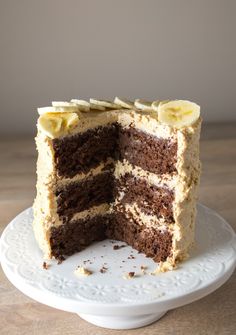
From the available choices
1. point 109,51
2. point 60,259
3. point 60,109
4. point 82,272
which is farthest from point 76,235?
point 109,51

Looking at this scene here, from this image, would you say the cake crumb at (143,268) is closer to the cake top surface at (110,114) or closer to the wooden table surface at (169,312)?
the wooden table surface at (169,312)

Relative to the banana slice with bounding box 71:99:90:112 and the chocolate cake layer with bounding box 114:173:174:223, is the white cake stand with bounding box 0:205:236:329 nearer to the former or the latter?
the chocolate cake layer with bounding box 114:173:174:223

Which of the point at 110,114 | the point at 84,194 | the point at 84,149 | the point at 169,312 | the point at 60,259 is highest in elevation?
the point at 110,114

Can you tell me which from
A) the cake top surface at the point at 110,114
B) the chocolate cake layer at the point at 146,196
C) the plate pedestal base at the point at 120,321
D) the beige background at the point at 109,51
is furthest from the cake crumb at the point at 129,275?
the beige background at the point at 109,51

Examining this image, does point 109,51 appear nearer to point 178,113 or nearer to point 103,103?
point 103,103

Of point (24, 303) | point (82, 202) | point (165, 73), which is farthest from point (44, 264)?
point (165, 73)

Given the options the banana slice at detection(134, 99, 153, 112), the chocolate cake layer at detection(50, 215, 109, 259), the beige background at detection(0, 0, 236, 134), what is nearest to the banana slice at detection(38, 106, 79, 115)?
the banana slice at detection(134, 99, 153, 112)

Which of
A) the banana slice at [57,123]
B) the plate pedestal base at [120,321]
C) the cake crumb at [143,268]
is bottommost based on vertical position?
the plate pedestal base at [120,321]

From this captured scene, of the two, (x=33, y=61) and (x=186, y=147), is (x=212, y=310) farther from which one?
(x=33, y=61)
